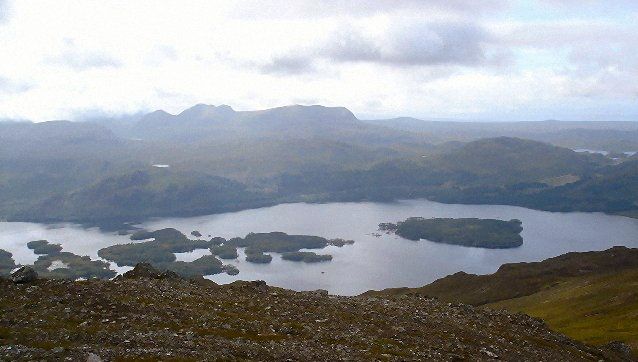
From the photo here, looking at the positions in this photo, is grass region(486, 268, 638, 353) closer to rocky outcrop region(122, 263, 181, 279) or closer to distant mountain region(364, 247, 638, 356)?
distant mountain region(364, 247, 638, 356)

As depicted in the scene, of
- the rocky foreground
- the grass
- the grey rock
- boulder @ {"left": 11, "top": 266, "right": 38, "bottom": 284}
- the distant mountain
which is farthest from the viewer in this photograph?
the distant mountain

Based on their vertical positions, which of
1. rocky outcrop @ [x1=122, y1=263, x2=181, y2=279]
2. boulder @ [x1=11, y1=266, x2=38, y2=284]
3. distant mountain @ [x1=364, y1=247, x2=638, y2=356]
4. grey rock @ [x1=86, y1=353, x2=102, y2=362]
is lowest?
distant mountain @ [x1=364, y1=247, x2=638, y2=356]

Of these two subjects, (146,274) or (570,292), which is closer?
(146,274)

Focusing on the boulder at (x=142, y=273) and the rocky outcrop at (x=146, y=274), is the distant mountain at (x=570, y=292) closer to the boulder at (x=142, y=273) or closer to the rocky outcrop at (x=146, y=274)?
the rocky outcrop at (x=146, y=274)

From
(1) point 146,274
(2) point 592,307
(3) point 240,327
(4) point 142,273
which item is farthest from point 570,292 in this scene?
(3) point 240,327

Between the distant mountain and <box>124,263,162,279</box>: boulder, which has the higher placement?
<box>124,263,162,279</box>: boulder

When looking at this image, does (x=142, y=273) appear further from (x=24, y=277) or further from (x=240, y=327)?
(x=240, y=327)

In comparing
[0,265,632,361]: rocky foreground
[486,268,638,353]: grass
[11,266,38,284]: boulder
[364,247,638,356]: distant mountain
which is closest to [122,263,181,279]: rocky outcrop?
[0,265,632,361]: rocky foreground
